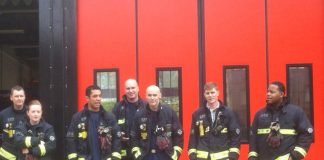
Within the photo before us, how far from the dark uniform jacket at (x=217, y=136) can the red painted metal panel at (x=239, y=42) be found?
94 centimetres

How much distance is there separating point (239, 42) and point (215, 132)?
4.36ft

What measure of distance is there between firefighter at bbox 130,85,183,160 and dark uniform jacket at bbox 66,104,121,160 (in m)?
0.19

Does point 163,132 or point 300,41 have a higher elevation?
point 300,41

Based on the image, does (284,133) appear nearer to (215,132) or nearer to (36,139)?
(215,132)

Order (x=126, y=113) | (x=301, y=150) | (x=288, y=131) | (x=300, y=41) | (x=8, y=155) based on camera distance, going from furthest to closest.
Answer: (x=300, y=41) → (x=126, y=113) → (x=8, y=155) → (x=288, y=131) → (x=301, y=150)

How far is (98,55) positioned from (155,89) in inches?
46.5

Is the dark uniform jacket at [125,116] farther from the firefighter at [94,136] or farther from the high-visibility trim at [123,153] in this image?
the firefighter at [94,136]

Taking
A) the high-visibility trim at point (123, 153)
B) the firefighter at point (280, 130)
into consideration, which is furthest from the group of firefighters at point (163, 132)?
the high-visibility trim at point (123, 153)

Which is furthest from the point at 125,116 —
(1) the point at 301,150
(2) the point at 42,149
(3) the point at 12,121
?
(1) the point at 301,150

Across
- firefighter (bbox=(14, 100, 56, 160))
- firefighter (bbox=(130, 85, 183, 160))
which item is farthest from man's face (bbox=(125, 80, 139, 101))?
firefighter (bbox=(14, 100, 56, 160))

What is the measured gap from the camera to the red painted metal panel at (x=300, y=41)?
5.03 metres

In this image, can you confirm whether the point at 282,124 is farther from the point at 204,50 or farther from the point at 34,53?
the point at 34,53

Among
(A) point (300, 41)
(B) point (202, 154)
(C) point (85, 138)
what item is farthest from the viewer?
(A) point (300, 41)

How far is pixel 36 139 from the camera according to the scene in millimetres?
4168
